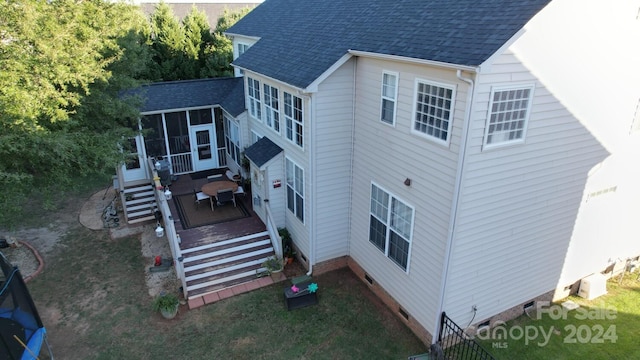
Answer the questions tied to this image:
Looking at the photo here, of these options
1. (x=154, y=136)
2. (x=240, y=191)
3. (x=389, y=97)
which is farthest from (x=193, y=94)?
(x=389, y=97)

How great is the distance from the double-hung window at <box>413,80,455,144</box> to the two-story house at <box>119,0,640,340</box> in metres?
0.03

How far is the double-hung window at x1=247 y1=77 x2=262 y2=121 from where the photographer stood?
14778 millimetres

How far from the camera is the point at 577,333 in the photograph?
10039 millimetres

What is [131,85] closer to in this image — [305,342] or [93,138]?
[93,138]

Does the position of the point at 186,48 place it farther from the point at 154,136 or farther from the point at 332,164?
the point at 332,164

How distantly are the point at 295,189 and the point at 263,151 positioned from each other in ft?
6.70

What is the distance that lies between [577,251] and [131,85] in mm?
15639

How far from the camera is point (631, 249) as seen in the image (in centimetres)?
1221

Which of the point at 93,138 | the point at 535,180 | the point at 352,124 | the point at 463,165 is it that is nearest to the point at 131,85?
the point at 93,138

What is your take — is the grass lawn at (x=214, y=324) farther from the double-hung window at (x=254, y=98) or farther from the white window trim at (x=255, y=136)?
the double-hung window at (x=254, y=98)

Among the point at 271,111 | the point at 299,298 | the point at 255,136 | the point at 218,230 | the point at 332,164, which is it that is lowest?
the point at 299,298

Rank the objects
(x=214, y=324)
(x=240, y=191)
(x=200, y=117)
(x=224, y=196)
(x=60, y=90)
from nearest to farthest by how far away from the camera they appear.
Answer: (x=214, y=324) → (x=60, y=90) → (x=224, y=196) → (x=240, y=191) → (x=200, y=117)

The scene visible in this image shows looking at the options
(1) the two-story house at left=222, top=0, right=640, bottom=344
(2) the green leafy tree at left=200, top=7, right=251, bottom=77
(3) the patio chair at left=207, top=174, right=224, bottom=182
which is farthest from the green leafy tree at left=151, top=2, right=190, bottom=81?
(1) the two-story house at left=222, top=0, right=640, bottom=344

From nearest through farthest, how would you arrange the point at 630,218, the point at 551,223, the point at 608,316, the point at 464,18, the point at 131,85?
the point at 464,18, the point at 551,223, the point at 608,316, the point at 630,218, the point at 131,85
